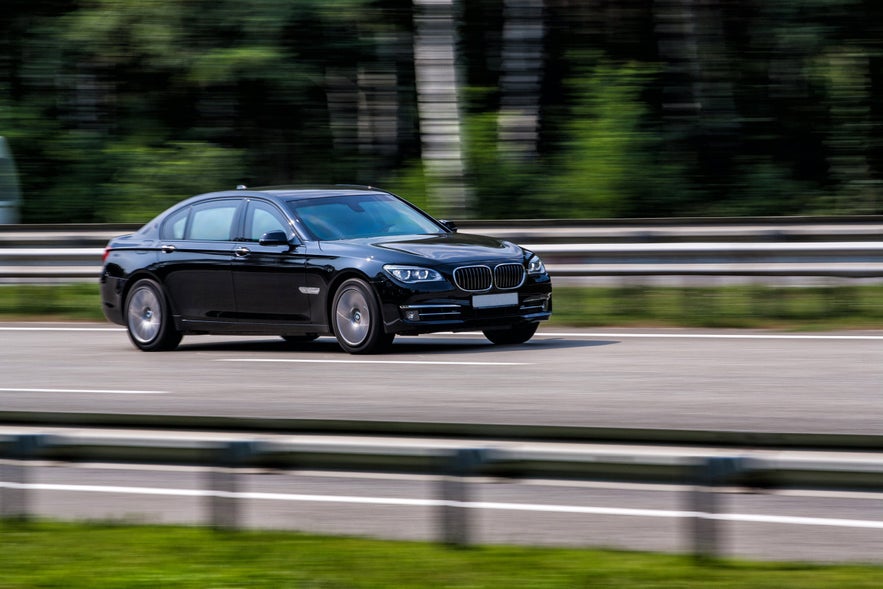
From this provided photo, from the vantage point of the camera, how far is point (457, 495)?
560 centimetres

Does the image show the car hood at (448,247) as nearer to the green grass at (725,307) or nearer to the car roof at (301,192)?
the car roof at (301,192)

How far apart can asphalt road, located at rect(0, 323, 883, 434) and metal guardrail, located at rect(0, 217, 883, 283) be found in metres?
1.19

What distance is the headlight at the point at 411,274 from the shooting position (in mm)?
12750

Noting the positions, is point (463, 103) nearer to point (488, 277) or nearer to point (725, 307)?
point (725, 307)

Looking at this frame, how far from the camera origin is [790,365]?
38.2 feet

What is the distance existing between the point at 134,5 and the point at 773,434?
2326 cm

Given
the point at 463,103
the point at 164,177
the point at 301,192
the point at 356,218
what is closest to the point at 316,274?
the point at 356,218

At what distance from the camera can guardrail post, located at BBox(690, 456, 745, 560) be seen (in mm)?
5051

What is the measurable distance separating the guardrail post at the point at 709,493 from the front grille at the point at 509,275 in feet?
25.7

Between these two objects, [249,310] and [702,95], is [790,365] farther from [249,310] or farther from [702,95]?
[702,95]

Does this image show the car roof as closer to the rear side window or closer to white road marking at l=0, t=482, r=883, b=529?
the rear side window

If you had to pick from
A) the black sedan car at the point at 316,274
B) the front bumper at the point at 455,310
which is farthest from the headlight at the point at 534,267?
the front bumper at the point at 455,310

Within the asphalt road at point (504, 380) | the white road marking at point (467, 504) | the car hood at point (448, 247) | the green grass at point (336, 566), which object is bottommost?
the white road marking at point (467, 504)

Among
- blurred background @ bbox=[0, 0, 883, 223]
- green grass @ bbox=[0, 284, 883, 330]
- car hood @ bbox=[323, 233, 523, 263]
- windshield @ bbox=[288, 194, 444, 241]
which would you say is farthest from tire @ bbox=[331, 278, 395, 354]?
blurred background @ bbox=[0, 0, 883, 223]
